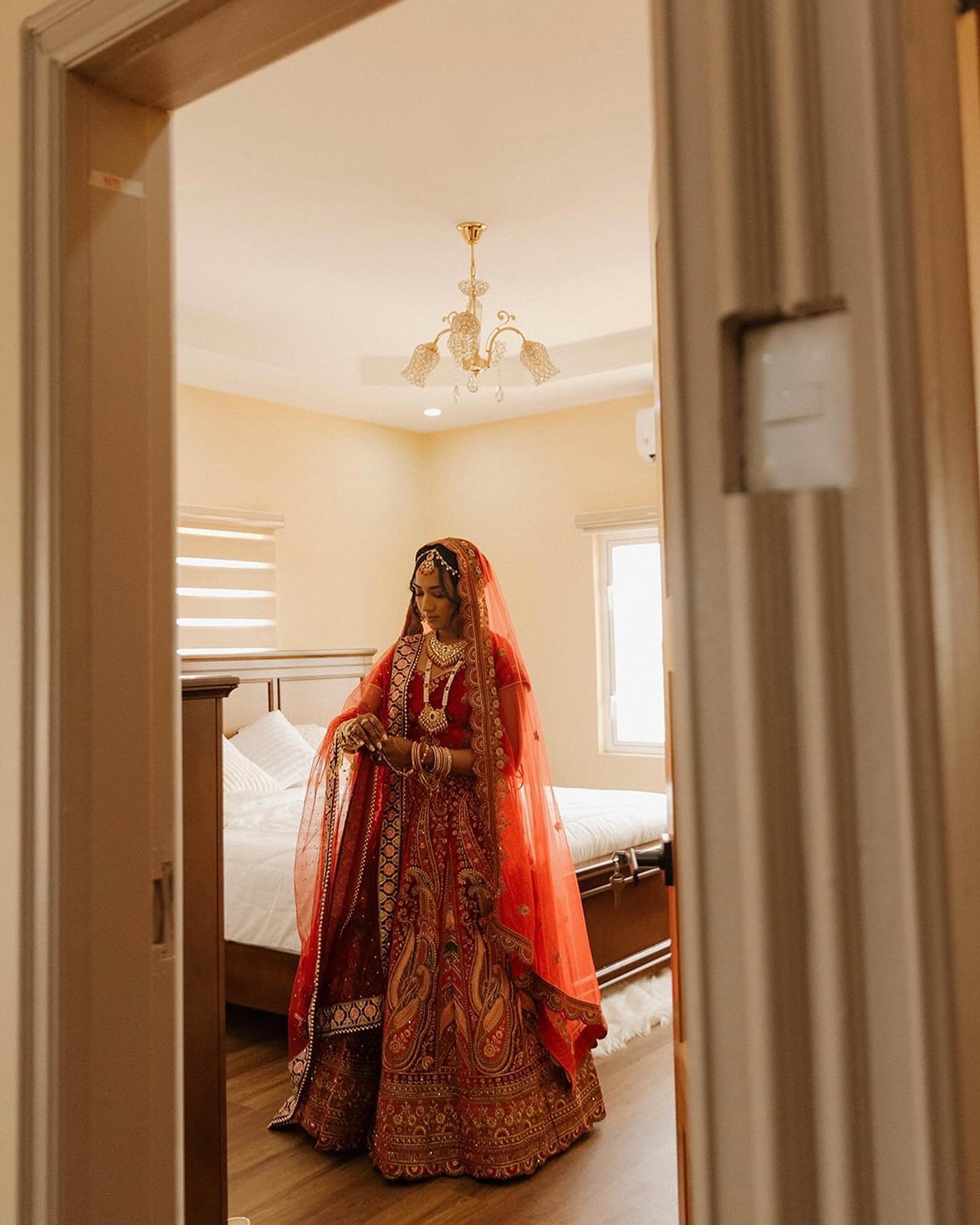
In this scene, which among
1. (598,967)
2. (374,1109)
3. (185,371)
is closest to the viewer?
(374,1109)

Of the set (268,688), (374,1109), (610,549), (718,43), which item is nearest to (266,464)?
(268,688)

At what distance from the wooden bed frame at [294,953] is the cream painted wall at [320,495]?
1.27ft

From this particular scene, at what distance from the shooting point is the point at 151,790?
4.25 feet

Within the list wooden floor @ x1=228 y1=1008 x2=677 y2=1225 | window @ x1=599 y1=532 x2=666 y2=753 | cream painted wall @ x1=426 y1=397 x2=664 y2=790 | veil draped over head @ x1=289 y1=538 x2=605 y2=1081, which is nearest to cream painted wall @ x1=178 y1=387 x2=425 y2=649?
cream painted wall @ x1=426 y1=397 x2=664 y2=790

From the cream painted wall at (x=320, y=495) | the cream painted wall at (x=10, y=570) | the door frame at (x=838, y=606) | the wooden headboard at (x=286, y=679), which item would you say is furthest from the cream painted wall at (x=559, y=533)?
the door frame at (x=838, y=606)

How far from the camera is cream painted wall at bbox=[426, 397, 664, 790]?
20.4 ft

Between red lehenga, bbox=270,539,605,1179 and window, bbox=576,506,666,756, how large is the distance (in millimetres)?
3246

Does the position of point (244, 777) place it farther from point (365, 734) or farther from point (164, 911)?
point (164, 911)

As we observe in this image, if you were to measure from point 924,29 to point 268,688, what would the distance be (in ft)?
18.0

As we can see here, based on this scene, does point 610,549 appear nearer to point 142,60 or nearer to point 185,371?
point 185,371

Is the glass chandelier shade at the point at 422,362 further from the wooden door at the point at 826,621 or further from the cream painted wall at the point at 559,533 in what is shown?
the wooden door at the point at 826,621

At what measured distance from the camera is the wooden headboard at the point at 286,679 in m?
5.48

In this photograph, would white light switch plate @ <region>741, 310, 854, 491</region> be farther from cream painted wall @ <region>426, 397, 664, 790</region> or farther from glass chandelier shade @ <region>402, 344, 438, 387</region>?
cream painted wall @ <region>426, 397, 664, 790</region>

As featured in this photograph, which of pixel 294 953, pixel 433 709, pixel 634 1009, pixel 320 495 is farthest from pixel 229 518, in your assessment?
pixel 634 1009
